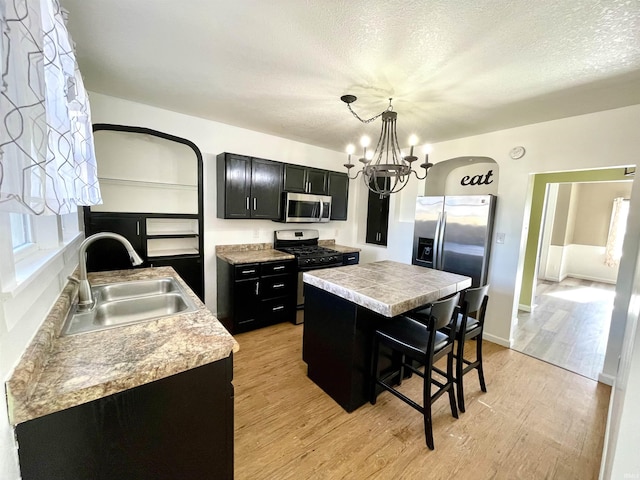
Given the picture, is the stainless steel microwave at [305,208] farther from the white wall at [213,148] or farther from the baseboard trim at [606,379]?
the baseboard trim at [606,379]

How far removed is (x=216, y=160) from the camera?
10.6ft

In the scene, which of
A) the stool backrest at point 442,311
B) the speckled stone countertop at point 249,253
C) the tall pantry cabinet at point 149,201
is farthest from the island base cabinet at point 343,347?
the tall pantry cabinet at point 149,201

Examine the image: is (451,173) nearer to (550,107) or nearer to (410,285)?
(550,107)

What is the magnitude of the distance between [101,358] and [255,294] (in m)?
2.16

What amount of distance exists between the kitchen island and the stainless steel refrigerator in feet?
3.27

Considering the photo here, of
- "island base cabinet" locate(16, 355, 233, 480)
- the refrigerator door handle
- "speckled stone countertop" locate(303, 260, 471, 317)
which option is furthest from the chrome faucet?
the refrigerator door handle

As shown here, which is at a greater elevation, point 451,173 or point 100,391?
point 451,173

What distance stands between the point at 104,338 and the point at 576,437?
9.65 ft

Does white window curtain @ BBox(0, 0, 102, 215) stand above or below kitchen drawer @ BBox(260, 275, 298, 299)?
above

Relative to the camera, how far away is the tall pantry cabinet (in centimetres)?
250

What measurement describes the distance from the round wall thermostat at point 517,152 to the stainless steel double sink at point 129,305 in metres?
3.55

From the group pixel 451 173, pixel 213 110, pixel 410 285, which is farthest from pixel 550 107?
pixel 213 110

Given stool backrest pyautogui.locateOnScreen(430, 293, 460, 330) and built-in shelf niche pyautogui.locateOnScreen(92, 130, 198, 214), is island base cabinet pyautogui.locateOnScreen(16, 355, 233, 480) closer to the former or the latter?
stool backrest pyautogui.locateOnScreen(430, 293, 460, 330)

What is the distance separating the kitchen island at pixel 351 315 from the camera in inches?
70.7
